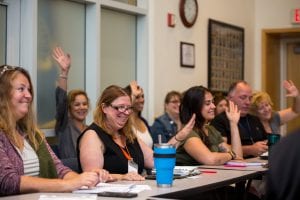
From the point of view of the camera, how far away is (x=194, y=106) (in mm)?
4207

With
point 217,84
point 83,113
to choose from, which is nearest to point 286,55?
point 217,84

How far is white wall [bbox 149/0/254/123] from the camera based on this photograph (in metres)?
5.91

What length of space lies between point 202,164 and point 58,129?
1.32 metres

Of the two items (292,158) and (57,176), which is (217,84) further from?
(292,158)

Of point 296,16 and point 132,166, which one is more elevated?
point 296,16

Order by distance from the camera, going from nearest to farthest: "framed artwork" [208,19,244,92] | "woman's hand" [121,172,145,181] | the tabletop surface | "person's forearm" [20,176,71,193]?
the tabletop surface → "person's forearm" [20,176,71,193] → "woman's hand" [121,172,145,181] → "framed artwork" [208,19,244,92]

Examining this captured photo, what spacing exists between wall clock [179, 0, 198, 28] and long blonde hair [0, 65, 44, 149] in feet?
11.1

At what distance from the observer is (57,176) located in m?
3.13

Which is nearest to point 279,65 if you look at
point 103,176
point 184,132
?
point 184,132

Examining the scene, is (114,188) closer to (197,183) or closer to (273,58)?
(197,183)

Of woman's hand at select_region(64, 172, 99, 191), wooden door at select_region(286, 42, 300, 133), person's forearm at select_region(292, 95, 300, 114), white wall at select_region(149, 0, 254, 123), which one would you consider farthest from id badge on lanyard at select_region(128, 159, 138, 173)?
wooden door at select_region(286, 42, 300, 133)

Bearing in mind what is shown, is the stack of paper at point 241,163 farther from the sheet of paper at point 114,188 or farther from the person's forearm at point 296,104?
the person's forearm at point 296,104

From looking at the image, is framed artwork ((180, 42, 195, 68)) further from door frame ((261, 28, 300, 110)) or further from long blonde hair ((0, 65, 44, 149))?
long blonde hair ((0, 65, 44, 149))

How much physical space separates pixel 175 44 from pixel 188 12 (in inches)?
18.6
